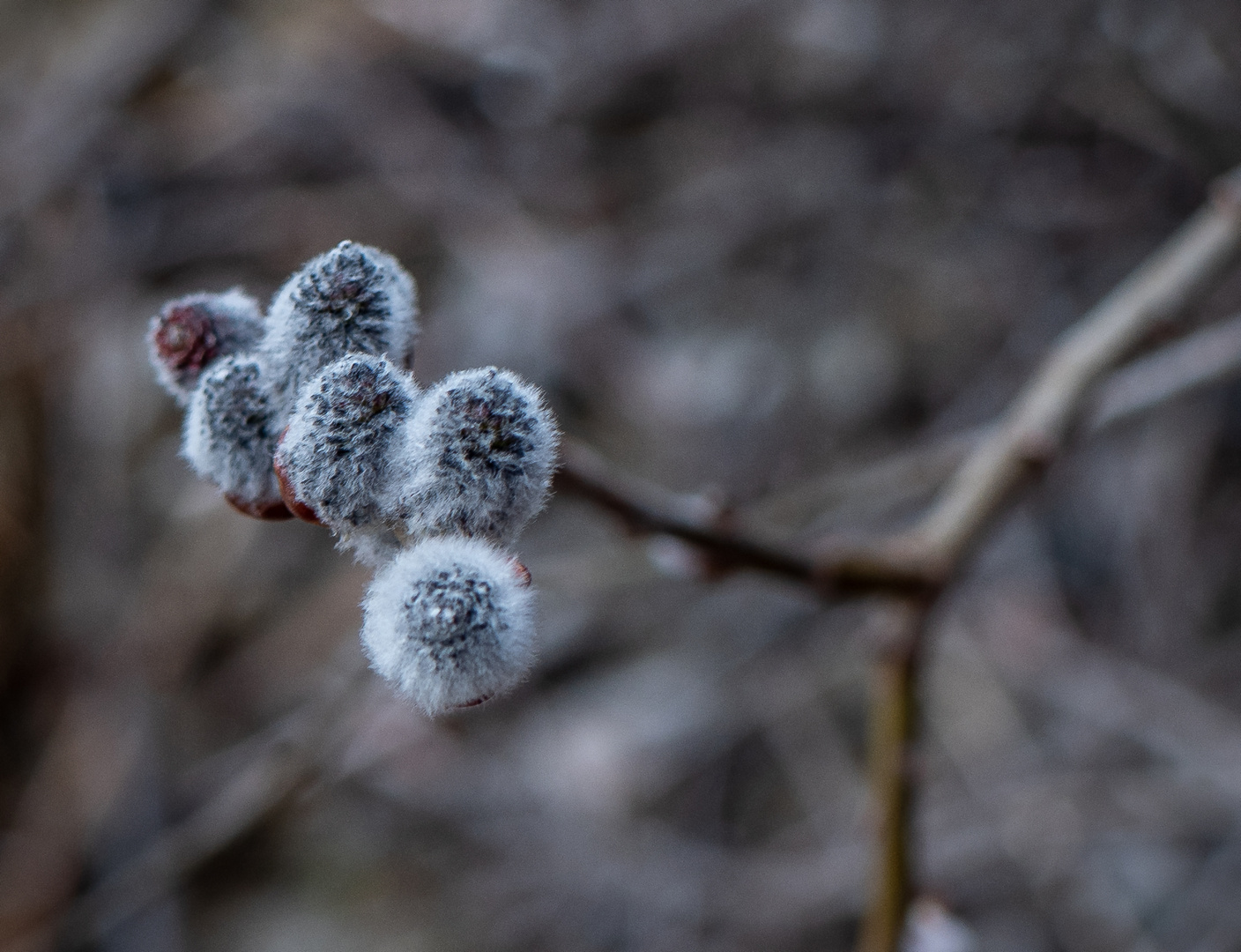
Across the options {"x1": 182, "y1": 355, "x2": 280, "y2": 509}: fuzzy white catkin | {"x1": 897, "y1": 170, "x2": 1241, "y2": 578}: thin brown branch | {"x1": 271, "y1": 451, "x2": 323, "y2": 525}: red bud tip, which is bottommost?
{"x1": 271, "y1": 451, "x2": 323, "y2": 525}: red bud tip

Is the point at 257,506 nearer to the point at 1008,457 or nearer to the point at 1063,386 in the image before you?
the point at 1008,457

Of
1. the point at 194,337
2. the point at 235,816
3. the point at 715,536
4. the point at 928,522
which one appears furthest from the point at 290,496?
the point at 235,816

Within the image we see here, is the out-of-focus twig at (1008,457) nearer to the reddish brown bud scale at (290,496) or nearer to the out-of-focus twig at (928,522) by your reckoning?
the out-of-focus twig at (928,522)

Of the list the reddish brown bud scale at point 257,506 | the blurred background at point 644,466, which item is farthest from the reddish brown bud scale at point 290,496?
the blurred background at point 644,466

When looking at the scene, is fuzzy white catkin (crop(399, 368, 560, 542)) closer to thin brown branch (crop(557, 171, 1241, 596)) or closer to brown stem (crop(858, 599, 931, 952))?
thin brown branch (crop(557, 171, 1241, 596))

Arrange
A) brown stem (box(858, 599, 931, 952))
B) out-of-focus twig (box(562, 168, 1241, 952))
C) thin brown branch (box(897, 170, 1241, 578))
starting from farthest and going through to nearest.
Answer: thin brown branch (box(897, 170, 1241, 578)), brown stem (box(858, 599, 931, 952)), out-of-focus twig (box(562, 168, 1241, 952))

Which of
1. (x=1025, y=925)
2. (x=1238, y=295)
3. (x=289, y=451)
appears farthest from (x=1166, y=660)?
(x=289, y=451)

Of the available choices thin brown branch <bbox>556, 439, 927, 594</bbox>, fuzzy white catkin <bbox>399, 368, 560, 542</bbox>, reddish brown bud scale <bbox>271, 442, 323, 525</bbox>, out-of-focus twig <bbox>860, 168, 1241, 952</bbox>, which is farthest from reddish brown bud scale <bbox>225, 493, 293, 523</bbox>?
out-of-focus twig <bbox>860, 168, 1241, 952</bbox>
